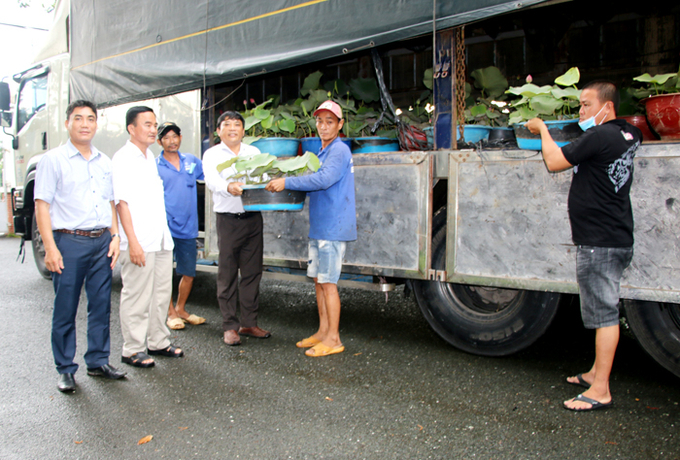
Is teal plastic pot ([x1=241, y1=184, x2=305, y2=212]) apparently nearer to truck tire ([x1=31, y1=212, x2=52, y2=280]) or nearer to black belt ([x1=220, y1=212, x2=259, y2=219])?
black belt ([x1=220, y1=212, x2=259, y2=219])

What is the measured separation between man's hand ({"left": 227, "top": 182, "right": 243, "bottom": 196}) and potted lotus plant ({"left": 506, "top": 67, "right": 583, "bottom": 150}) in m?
1.99

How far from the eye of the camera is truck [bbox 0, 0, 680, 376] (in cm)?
314

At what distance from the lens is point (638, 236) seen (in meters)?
3.09

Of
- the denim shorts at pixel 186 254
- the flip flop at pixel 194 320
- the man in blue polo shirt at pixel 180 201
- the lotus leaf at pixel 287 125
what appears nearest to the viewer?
the lotus leaf at pixel 287 125

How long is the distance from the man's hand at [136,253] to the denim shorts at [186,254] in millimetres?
1288

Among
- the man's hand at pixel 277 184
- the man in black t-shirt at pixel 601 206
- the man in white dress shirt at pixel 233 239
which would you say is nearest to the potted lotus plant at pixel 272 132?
the man in white dress shirt at pixel 233 239

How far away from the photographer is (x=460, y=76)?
12.2 ft

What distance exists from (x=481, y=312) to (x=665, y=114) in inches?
70.6

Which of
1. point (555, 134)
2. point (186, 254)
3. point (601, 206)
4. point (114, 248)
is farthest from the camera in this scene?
point (186, 254)

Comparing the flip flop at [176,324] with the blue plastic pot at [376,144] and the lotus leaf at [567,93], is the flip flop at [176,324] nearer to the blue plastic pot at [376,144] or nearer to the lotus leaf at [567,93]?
the blue plastic pot at [376,144]

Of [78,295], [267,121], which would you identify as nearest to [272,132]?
[267,121]

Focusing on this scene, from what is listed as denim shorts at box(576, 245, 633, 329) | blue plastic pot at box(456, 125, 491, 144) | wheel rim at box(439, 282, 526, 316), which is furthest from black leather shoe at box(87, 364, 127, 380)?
denim shorts at box(576, 245, 633, 329)

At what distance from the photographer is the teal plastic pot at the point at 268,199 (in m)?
3.81

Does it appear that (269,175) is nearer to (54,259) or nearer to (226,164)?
(226,164)
